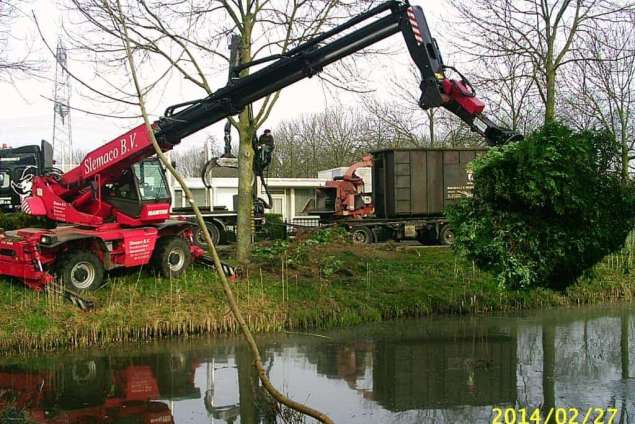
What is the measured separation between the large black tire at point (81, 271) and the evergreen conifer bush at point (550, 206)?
7129mm

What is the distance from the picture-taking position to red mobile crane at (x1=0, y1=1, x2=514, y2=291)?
10.1m

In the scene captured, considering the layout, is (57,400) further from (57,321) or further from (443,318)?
(443,318)

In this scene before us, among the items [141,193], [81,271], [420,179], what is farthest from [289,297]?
[420,179]

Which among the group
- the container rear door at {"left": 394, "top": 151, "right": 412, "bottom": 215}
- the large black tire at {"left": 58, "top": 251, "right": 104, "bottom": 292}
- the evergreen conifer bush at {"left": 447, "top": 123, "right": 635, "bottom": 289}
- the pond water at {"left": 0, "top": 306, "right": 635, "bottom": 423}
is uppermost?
the container rear door at {"left": 394, "top": 151, "right": 412, "bottom": 215}

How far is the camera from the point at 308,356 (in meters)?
9.98

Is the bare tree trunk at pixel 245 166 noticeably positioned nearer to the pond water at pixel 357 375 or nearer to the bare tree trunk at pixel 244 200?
the bare tree trunk at pixel 244 200

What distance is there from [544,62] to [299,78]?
6.60 metres

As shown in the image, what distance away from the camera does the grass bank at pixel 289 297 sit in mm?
10883

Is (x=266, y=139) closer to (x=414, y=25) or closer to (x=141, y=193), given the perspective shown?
(x=141, y=193)

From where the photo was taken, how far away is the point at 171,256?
1294 cm

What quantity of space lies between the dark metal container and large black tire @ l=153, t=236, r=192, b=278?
387 inches

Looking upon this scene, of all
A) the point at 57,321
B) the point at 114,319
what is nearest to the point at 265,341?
the point at 114,319
